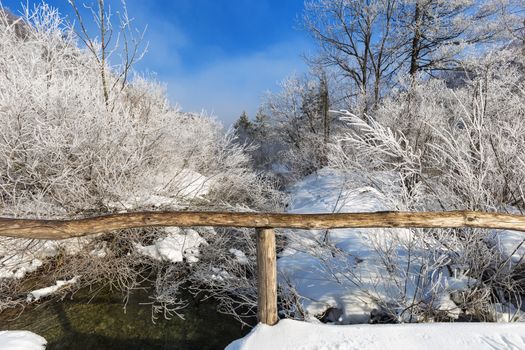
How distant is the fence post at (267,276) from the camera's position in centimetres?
221

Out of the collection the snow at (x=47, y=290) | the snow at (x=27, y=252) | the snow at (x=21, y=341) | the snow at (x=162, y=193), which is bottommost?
the snow at (x=21, y=341)

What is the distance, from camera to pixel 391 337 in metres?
1.96

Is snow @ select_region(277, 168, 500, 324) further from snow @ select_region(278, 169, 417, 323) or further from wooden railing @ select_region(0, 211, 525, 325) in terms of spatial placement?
wooden railing @ select_region(0, 211, 525, 325)

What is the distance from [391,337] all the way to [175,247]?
488 cm

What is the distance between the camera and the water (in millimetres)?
3799

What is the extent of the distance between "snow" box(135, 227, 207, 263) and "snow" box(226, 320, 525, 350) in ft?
13.5

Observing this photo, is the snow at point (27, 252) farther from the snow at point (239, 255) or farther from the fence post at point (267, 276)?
the fence post at point (267, 276)

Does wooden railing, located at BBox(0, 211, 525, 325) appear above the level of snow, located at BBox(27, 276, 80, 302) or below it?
above

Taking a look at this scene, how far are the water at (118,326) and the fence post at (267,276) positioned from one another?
6.61 ft

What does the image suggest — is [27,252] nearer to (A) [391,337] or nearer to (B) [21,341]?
(B) [21,341]

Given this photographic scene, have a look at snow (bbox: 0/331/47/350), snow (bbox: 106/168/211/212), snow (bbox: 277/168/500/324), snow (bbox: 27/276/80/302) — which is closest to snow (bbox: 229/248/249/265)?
snow (bbox: 277/168/500/324)

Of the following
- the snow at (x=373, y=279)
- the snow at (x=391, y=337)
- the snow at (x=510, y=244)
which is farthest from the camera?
the snow at (x=373, y=279)

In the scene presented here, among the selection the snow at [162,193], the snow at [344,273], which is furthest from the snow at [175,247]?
the snow at [344,273]

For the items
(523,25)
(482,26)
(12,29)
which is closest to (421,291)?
(12,29)
